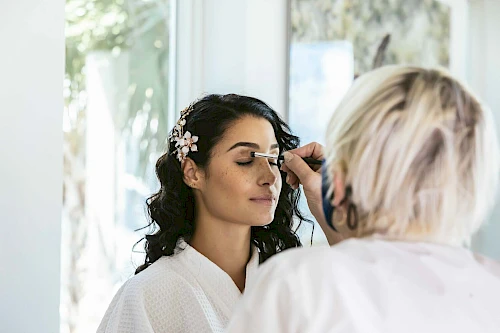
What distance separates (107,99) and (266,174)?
30.5 inches

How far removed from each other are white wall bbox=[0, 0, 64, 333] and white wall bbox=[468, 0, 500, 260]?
2676 mm

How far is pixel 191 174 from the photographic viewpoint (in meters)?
1.82

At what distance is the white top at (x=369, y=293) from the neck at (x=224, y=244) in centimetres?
87

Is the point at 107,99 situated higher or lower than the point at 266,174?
higher

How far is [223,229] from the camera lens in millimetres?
1777

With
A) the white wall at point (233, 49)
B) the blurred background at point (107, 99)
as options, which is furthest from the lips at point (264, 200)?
the white wall at point (233, 49)

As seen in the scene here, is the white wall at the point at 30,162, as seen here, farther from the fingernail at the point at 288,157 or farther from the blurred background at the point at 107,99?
the fingernail at the point at 288,157

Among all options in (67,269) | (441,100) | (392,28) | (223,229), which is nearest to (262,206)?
(223,229)

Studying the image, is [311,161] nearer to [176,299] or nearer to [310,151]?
[310,151]

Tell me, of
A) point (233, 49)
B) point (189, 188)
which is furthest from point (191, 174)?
point (233, 49)

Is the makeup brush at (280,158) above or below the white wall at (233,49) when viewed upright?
below

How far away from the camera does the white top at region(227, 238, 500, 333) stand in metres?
0.86

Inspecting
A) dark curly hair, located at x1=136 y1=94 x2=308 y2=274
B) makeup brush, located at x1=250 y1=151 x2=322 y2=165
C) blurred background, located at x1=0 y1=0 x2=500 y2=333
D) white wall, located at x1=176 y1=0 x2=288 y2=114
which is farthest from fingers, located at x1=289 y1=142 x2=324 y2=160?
white wall, located at x1=176 y1=0 x2=288 y2=114

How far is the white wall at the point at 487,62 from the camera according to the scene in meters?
3.95
